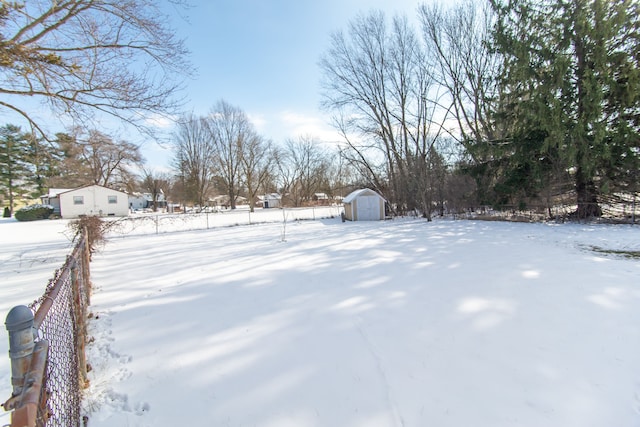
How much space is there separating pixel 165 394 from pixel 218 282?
10.5 ft

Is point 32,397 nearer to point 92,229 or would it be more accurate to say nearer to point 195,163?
point 92,229

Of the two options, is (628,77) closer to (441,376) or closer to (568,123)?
(568,123)

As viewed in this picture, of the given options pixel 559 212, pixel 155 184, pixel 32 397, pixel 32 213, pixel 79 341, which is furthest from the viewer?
pixel 155 184

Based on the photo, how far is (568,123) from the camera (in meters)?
11.3

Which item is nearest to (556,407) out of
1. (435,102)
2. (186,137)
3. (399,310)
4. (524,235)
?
(399,310)

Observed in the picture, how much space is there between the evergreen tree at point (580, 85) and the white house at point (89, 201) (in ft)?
118

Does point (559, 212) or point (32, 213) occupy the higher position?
point (32, 213)

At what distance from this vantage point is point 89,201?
30766 millimetres

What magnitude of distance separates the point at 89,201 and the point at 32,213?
15.9ft

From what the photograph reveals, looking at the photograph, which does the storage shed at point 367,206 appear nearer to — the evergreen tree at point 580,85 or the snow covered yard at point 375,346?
the evergreen tree at point 580,85

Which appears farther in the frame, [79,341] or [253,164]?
[253,164]

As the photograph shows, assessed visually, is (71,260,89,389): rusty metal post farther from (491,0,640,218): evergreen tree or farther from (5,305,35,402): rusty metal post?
(491,0,640,218): evergreen tree

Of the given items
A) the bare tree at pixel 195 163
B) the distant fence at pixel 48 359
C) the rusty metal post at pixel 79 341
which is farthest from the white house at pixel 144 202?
the distant fence at pixel 48 359

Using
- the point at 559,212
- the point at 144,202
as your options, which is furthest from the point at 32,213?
the point at 559,212
